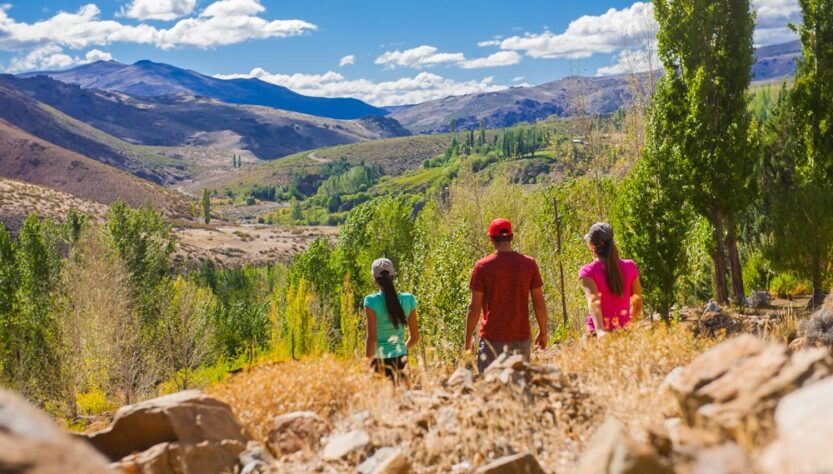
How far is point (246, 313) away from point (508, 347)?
59.0m

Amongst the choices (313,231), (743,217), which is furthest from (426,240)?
(313,231)

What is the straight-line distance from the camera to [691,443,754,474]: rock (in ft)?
9.04

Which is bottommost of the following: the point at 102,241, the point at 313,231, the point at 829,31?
the point at 313,231

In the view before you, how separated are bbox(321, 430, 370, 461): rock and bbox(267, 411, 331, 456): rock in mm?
363

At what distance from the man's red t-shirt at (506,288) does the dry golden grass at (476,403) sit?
2.20 feet

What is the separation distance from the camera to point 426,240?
111 feet

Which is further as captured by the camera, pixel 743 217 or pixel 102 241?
pixel 102 241

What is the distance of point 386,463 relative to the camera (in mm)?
4680

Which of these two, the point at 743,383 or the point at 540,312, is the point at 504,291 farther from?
the point at 743,383

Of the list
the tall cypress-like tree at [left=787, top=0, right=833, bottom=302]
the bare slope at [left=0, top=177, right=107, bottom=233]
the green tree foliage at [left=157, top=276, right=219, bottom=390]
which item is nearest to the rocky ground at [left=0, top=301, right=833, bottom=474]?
the tall cypress-like tree at [left=787, top=0, right=833, bottom=302]

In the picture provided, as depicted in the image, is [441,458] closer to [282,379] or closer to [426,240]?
[282,379]

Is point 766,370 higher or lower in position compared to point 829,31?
lower

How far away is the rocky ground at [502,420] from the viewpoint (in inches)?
115

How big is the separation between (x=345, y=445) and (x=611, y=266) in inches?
145
